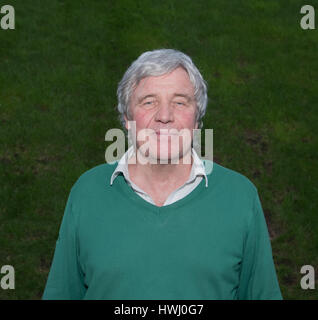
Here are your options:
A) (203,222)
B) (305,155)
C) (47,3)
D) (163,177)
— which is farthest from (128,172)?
(47,3)

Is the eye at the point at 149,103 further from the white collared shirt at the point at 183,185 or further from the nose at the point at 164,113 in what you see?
the white collared shirt at the point at 183,185

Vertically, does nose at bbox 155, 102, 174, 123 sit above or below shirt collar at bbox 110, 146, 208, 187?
above

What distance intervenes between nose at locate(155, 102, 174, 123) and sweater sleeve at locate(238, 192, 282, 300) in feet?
2.21

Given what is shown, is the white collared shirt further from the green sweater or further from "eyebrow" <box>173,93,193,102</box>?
"eyebrow" <box>173,93,193,102</box>

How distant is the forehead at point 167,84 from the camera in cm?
276

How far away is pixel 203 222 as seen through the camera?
Result: 2688 millimetres

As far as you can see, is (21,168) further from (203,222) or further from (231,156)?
(203,222)

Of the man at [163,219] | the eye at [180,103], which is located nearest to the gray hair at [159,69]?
the man at [163,219]

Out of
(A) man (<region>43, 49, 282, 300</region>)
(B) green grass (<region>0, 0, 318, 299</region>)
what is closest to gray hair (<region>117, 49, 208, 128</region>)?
(A) man (<region>43, 49, 282, 300</region>)

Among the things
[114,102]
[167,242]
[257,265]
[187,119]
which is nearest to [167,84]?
[187,119]

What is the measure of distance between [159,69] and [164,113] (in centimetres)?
25

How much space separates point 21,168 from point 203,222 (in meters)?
4.74

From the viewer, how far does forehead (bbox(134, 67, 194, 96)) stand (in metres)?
2.76

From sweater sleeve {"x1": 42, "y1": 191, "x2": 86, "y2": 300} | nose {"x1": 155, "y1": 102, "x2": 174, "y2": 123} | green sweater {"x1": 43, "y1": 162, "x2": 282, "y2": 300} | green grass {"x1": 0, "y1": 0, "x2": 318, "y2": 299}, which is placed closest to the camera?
green sweater {"x1": 43, "y1": 162, "x2": 282, "y2": 300}
